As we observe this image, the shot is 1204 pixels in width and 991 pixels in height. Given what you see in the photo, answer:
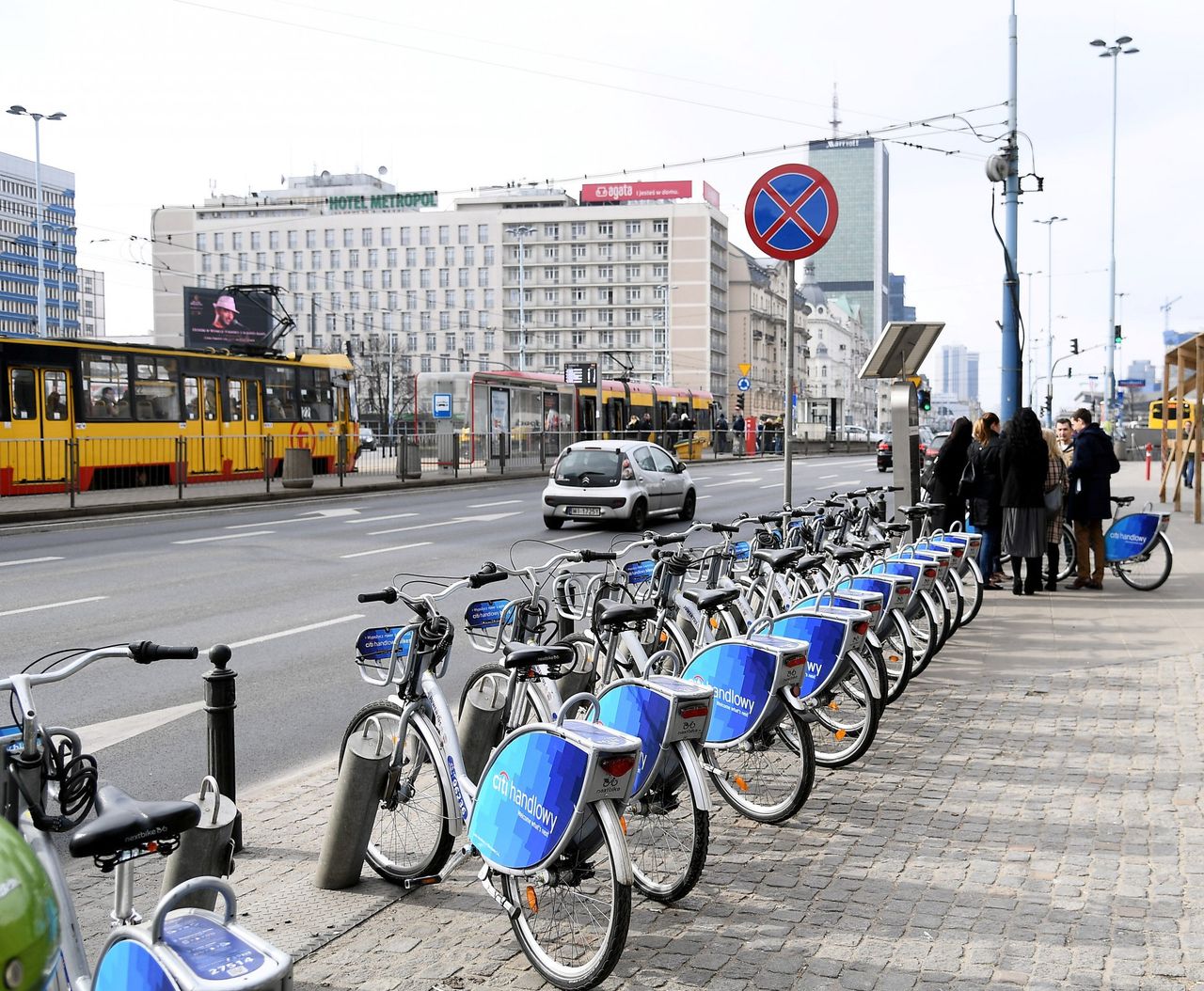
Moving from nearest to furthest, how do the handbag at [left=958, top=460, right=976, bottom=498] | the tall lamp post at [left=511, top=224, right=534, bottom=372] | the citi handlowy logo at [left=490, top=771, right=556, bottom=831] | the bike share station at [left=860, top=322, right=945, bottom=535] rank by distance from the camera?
the citi handlowy logo at [left=490, top=771, right=556, bottom=831], the handbag at [left=958, top=460, right=976, bottom=498], the bike share station at [left=860, top=322, right=945, bottom=535], the tall lamp post at [left=511, top=224, right=534, bottom=372]

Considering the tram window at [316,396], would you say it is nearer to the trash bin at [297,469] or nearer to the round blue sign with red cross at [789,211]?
the trash bin at [297,469]

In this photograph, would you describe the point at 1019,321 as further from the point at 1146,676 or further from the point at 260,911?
the point at 260,911

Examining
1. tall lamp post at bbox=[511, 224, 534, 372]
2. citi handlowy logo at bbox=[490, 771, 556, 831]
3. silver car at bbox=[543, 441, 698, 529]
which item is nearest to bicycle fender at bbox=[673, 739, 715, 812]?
citi handlowy logo at bbox=[490, 771, 556, 831]

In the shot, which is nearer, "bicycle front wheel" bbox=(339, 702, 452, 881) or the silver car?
"bicycle front wheel" bbox=(339, 702, 452, 881)

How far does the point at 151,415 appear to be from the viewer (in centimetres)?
2677

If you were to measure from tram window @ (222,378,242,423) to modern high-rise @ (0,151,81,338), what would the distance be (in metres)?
94.7

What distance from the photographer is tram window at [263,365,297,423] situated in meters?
31.0

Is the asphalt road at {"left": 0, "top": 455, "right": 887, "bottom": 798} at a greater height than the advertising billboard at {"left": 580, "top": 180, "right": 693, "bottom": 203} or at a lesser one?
lesser

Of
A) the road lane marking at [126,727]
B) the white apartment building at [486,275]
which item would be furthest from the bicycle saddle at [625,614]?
the white apartment building at [486,275]

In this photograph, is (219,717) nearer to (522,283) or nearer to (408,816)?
(408,816)

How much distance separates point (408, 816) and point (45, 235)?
13755 centimetres

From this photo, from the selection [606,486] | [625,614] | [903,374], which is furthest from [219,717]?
[606,486]

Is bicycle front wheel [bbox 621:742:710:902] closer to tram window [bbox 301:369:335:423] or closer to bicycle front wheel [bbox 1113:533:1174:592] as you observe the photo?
bicycle front wheel [bbox 1113:533:1174:592]

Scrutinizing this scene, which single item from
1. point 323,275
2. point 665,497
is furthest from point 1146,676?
point 323,275
